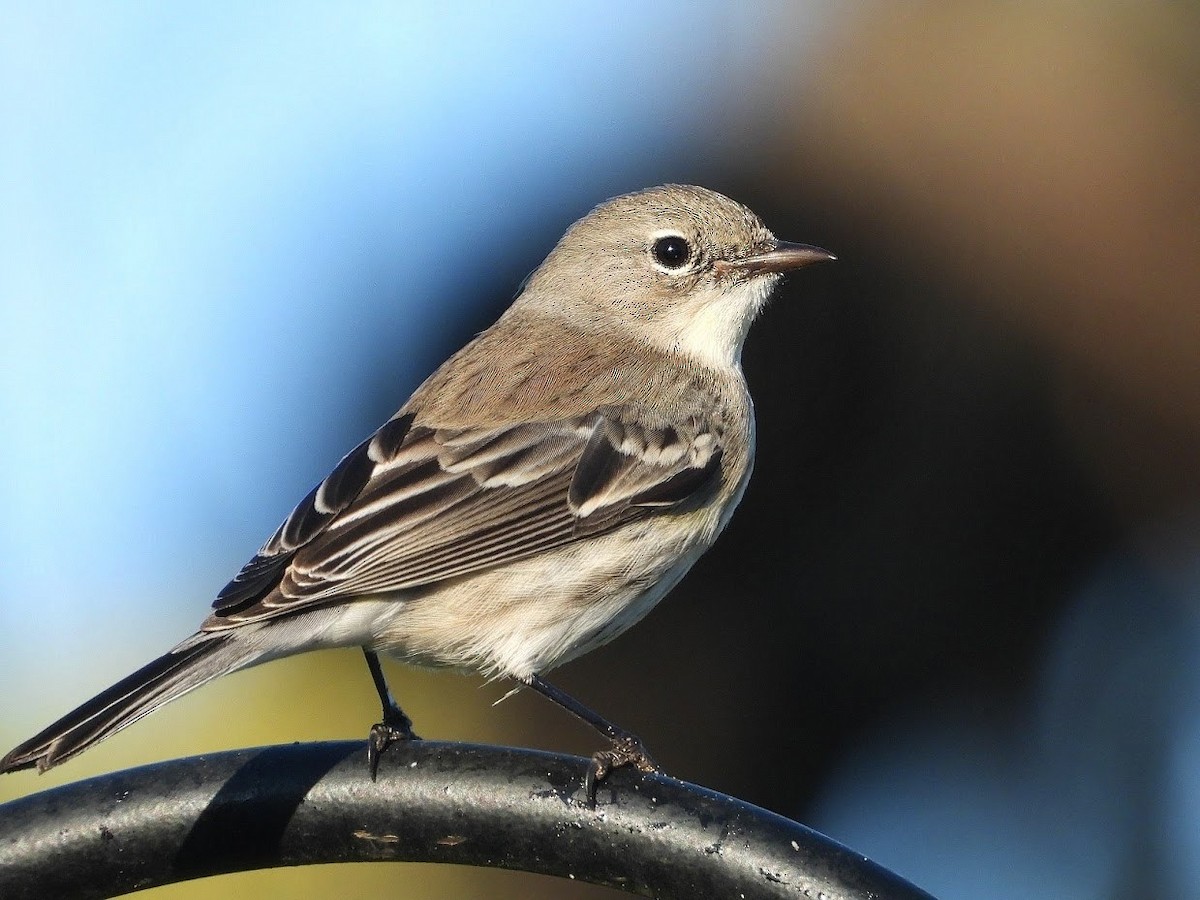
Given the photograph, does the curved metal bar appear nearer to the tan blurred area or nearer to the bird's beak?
the bird's beak

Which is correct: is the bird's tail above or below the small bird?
below

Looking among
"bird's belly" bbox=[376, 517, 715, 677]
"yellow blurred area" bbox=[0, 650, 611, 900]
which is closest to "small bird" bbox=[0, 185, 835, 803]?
"bird's belly" bbox=[376, 517, 715, 677]

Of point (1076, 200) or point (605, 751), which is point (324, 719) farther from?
point (1076, 200)

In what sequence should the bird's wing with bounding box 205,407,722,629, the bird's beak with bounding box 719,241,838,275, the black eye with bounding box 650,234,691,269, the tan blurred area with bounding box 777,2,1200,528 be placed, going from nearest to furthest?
1. the bird's wing with bounding box 205,407,722,629
2. the bird's beak with bounding box 719,241,838,275
3. the black eye with bounding box 650,234,691,269
4. the tan blurred area with bounding box 777,2,1200,528

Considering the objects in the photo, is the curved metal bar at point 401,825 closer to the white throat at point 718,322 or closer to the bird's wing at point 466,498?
the bird's wing at point 466,498

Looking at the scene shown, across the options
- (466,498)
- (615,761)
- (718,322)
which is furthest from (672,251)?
(615,761)
